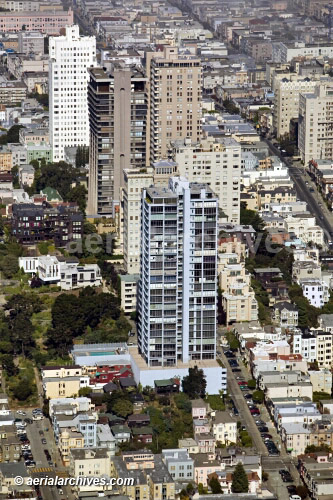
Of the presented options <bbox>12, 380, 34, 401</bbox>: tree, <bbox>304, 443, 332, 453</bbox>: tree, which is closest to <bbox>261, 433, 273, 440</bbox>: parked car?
<bbox>304, 443, 332, 453</bbox>: tree

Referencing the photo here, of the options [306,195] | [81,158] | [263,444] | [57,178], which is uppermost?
[81,158]

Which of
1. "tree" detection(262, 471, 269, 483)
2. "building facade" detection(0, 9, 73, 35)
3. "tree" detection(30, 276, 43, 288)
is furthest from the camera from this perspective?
"building facade" detection(0, 9, 73, 35)

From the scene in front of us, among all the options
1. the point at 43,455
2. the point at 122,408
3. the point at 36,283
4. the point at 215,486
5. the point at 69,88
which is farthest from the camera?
the point at 69,88

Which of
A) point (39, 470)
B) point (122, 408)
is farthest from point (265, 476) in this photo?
point (39, 470)

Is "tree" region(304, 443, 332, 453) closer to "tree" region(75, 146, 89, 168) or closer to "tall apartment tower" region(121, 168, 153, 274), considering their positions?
"tall apartment tower" region(121, 168, 153, 274)

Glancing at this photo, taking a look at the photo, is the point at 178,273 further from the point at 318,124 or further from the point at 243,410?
the point at 318,124

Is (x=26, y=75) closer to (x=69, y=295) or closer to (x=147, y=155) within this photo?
(x=147, y=155)
